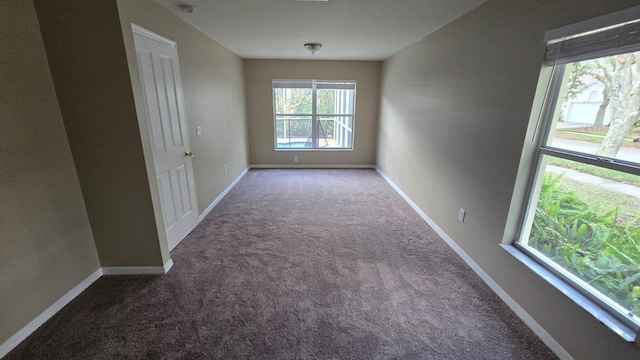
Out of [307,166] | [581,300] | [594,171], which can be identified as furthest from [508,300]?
[307,166]

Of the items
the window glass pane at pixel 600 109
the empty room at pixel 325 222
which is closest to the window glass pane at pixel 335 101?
the empty room at pixel 325 222

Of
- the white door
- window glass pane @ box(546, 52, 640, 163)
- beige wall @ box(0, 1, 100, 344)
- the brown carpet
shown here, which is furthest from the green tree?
beige wall @ box(0, 1, 100, 344)

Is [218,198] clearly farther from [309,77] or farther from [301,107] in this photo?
[309,77]

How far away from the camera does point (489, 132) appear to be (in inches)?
85.0

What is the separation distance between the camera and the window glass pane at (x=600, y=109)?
1.31m

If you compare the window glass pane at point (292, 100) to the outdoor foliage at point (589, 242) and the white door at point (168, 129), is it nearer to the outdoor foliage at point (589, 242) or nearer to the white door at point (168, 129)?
the white door at point (168, 129)

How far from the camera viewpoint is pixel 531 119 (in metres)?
1.76

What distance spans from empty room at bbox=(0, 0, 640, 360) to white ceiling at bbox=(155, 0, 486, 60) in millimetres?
38

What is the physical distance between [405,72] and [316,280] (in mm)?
3367

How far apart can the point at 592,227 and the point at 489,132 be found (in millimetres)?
941

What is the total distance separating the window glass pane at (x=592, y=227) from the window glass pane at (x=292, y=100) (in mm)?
4550

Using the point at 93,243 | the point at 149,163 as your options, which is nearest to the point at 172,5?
the point at 149,163

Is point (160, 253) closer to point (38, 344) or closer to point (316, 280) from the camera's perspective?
point (38, 344)

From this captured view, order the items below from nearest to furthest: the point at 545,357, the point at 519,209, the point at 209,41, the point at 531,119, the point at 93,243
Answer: the point at 545,357, the point at 531,119, the point at 519,209, the point at 93,243, the point at 209,41
